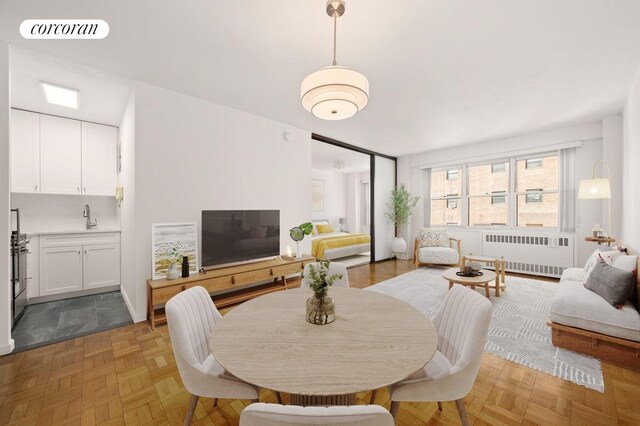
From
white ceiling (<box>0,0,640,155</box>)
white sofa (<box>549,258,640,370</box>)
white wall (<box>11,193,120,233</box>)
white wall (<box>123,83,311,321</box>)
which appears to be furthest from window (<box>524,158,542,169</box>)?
white wall (<box>11,193,120,233</box>)

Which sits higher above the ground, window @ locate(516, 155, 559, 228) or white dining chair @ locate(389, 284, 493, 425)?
window @ locate(516, 155, 559, 228)

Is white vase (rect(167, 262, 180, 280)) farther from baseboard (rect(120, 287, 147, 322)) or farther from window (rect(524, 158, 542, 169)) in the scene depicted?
window (rect(524, 158, 542, 169))

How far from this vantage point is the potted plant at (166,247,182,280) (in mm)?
2959

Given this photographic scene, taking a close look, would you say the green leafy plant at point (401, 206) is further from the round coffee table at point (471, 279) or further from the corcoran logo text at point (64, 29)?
the corcoran logo text at point (64, 29)

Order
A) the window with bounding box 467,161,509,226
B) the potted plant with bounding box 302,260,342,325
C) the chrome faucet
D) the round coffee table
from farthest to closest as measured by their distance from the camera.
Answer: the window with bounding box 467,161,509,226 < the chrome faucet < the round coffee table < the potted plant with bounding box 302,260,342,325

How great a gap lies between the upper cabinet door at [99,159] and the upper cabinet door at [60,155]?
0.07 meters

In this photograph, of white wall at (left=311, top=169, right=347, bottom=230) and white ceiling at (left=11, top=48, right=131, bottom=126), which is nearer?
white ceiling at (left=11, top=48, right=131, bottom=126)

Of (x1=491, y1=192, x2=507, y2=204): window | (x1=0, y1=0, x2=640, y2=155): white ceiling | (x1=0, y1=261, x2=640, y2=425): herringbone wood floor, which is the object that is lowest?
(x1=0, y1=261, x2=640, y2=425): herringbone wood floor

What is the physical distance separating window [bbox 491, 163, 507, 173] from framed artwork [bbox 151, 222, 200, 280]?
19.2ft

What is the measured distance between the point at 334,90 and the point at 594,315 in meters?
2.82

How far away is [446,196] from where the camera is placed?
6.27 m

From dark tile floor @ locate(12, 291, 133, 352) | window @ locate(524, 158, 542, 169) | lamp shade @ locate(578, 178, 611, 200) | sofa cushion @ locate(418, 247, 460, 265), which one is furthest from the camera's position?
sofa cushion @ locate(418, 247, 460, 265)

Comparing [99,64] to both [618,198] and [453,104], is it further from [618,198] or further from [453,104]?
[618,198]

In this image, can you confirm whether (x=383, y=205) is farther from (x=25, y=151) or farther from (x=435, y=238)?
(x=25, y=151)
